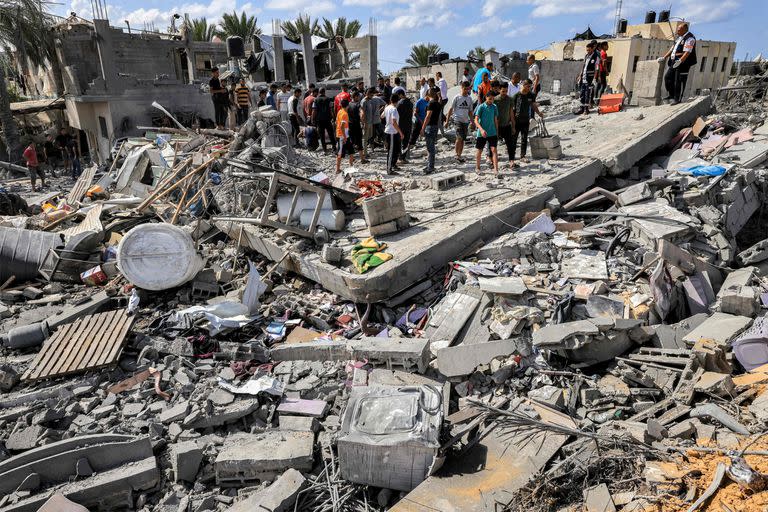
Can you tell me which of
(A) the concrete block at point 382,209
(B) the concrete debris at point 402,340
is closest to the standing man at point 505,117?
(B) the concrete debris at point 402,340

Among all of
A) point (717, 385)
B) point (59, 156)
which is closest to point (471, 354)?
point (717, 385)

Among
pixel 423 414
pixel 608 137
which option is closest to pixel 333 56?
pixel 608 137

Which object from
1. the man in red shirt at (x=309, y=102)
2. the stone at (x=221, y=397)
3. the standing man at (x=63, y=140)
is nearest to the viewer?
the stone at (x=221, y=397)

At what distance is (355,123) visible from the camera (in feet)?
35.9

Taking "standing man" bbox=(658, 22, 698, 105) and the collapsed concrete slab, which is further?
"standing man" bbox=(658, 22, 698, 105)

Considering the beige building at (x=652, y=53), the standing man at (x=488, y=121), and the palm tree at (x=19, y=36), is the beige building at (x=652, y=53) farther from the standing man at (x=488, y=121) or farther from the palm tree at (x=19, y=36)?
the palm tree at (x=19, y=36)

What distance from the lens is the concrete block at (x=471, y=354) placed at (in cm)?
542

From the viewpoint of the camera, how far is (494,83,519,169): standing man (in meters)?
9.32

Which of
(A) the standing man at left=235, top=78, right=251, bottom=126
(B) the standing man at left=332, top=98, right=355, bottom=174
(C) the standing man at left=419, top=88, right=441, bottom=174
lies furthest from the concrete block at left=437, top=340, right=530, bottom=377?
(A) the standing man at left=235, top=78, right=251, bottom=126

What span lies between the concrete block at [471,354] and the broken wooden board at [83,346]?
3.81 m

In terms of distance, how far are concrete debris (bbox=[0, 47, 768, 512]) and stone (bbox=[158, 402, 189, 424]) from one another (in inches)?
0.8

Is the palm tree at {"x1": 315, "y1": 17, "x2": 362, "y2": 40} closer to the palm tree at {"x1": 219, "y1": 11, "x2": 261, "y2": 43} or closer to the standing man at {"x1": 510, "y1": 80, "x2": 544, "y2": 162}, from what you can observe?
the palm tree at {"x1": 219, "y1": 11, "x2": 261, "y2": 43}

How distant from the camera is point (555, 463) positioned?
13.8ft

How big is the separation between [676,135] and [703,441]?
9.58 m
